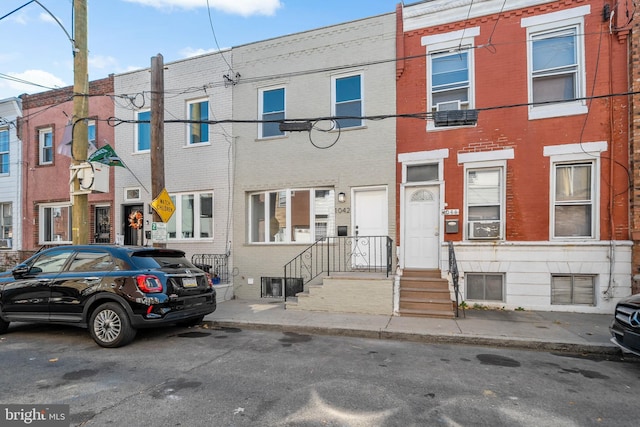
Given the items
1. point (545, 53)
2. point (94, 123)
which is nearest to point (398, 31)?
point (545, 53)

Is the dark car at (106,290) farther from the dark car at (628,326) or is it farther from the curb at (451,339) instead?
the dark car at (628,326)

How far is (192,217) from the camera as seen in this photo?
37.1 feet

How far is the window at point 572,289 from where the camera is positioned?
800 centimetres

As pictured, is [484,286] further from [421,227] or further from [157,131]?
[157,131]

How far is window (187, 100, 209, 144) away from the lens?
1129 cm

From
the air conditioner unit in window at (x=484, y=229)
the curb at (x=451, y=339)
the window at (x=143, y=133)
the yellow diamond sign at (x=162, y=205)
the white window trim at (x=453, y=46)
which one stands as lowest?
the curb at (x=451, y=339)

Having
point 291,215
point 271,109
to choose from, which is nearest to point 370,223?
point 291,215

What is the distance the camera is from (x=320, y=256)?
32.2ft

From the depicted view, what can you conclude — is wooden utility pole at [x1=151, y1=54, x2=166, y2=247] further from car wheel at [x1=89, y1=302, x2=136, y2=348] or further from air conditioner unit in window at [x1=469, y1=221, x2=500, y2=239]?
air conditioner unit in window at [x1=469, y1=221, x2=500, y2=239]

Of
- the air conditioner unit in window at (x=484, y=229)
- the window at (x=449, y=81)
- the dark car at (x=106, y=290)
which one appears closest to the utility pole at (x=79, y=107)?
the dark car at (x=106, y=290)

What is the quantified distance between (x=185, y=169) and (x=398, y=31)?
7408mm

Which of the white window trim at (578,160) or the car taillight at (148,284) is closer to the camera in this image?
the car taillight at (148,284)

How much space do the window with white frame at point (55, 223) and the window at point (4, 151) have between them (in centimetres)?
248

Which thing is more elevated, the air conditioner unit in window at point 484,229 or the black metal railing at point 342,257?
the air conditioner unit in window at point 484,229
